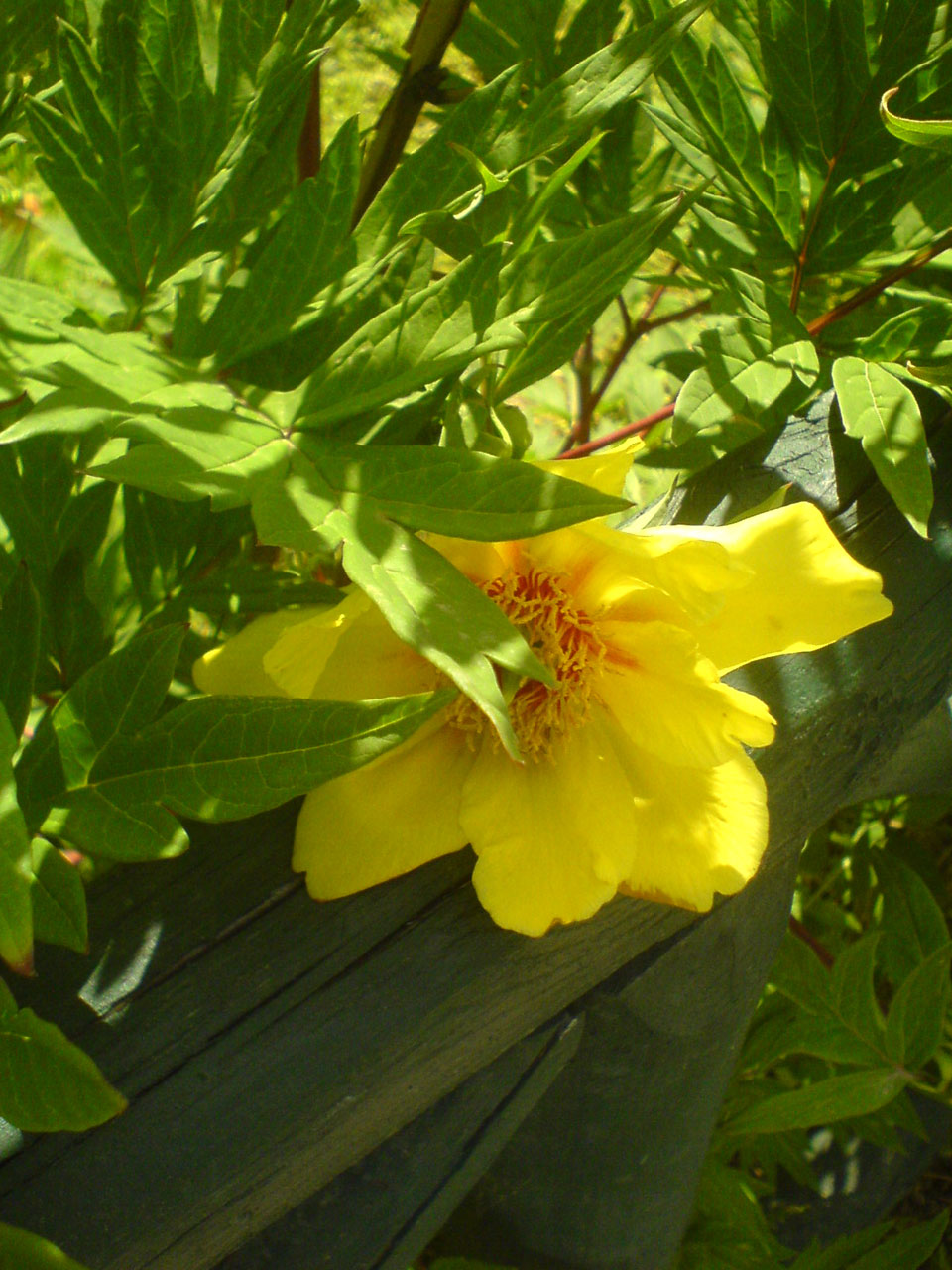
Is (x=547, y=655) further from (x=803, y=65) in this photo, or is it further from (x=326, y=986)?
(x=803, y=65)

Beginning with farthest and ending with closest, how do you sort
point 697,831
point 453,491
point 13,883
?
point 697,831 < point 453,491 < point 13,883

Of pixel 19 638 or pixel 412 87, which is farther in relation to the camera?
pixel 412 87

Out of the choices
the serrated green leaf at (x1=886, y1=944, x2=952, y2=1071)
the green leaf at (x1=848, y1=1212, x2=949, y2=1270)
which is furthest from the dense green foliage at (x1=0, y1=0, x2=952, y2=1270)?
the green leaf at (x1=848, y1=1212, x2=949, y2=1270)

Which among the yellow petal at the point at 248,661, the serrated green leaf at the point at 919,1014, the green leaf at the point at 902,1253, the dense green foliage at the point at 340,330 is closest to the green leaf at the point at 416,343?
the dense green foliage at the point at 340,330

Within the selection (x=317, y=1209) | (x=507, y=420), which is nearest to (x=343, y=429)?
(x=507, y=420)

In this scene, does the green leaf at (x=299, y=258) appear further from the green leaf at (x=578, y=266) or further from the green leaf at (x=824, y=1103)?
the green leaf at (x=824, y=1103)

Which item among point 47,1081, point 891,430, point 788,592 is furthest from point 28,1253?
point 891,430
